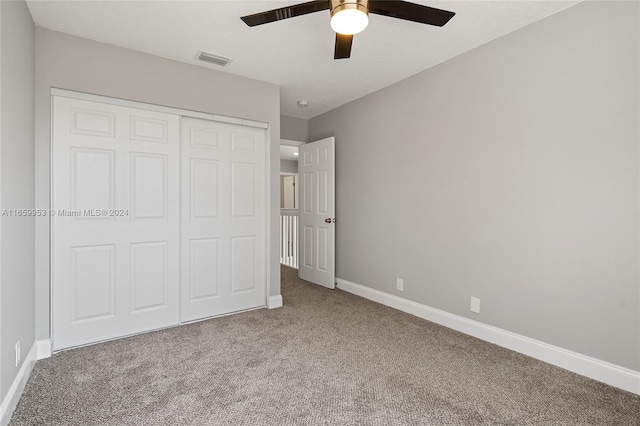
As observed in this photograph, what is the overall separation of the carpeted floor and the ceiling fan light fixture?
214cm

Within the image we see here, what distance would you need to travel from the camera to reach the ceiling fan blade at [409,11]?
184 centimetres

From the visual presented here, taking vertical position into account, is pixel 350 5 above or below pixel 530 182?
above

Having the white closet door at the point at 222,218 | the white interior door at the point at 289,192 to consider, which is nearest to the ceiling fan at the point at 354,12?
the white closet door at the point at 222,218

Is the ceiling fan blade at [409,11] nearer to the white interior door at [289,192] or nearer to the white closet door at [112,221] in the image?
the white closet door at [112,221]

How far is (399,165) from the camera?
3.63 meters

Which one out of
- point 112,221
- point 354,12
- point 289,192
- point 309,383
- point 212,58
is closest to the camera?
point 354,12

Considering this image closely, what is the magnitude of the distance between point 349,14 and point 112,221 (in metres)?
2.46

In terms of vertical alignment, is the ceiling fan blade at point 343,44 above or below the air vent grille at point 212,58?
below

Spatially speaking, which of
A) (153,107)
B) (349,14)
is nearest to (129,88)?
(153,107)

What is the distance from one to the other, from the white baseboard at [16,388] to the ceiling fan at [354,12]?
2.50 m

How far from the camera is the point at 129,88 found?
2832 mm

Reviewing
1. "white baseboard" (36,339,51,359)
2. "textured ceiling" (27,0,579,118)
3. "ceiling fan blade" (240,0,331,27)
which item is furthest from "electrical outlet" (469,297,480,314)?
"white baseboard" (36,339,51,359)

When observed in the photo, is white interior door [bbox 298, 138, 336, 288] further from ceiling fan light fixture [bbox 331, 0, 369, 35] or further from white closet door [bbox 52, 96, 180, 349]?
ceiling fan light fixture [bbox 331, 0, 369, 35]

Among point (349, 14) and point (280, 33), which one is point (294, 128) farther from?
point (349, 14)
